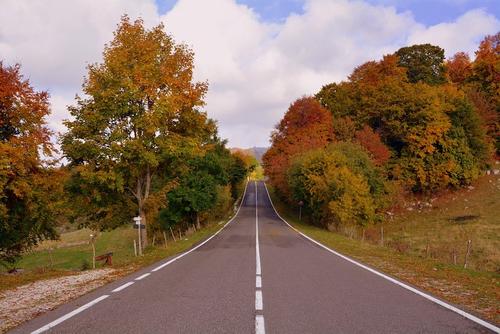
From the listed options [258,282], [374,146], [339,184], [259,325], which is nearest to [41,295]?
[258,282]

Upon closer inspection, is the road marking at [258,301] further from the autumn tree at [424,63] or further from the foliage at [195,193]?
the autumn tree at [424,63]

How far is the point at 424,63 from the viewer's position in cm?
7100

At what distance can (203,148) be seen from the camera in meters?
24.0

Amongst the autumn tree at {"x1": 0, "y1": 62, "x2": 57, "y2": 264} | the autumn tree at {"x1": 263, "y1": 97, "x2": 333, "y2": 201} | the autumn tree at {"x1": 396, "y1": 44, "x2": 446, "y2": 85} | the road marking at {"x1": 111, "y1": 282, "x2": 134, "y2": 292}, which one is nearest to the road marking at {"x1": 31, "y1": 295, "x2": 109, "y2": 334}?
the road marking at {"x1": 111, "y1": 282, "x2": 134, "y2": 292}

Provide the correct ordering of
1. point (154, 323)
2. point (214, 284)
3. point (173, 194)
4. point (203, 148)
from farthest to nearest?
point (173, 194)
point (203, 148)
point (214, 284)
point (154, 323)

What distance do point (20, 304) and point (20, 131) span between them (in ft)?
37.0

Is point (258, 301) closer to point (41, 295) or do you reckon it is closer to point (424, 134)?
point (41, 295)

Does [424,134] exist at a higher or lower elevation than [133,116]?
higher

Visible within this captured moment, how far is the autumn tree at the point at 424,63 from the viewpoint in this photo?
69.7 metres

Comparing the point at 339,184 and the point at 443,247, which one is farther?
the point at 339,184

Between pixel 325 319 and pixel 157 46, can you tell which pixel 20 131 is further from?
pixel 325 319

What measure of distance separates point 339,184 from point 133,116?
19.2 m

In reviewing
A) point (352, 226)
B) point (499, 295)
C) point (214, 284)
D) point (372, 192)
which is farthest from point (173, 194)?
point (499, 295)

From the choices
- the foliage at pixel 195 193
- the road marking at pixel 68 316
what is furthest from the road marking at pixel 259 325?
the foliage at pixel 195 193
